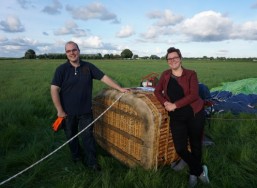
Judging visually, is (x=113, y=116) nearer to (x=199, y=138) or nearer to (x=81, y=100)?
(x=81, y=100)

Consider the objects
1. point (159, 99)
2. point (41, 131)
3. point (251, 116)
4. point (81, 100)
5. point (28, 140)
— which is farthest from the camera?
point (251, 116)

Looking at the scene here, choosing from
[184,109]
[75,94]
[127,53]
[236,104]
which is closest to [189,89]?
[184,109]

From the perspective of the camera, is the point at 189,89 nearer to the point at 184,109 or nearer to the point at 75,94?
the point at 184,109

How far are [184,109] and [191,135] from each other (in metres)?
0.36

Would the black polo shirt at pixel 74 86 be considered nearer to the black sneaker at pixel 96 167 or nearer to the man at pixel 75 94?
→ the man at pixel 75 94

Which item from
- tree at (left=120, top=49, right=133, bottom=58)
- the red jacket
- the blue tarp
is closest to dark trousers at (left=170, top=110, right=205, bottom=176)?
the red jacket

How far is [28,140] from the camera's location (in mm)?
5559

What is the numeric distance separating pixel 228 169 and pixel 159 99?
4.53ft

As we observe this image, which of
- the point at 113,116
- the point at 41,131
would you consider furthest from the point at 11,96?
the point at 113,116

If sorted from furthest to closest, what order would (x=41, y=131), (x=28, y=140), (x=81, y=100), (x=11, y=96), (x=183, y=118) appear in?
(x=11, y=96)
(x=41, y=131)
(x=28, y=140)
(x=81, y=100)
(x=183, y=118)

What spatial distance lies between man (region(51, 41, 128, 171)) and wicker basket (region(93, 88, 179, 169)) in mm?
436

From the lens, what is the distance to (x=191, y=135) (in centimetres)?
376

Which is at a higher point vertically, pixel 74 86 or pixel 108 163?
pixel 74 86

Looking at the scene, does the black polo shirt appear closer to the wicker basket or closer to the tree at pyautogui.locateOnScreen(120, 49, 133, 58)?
the wicker basket
